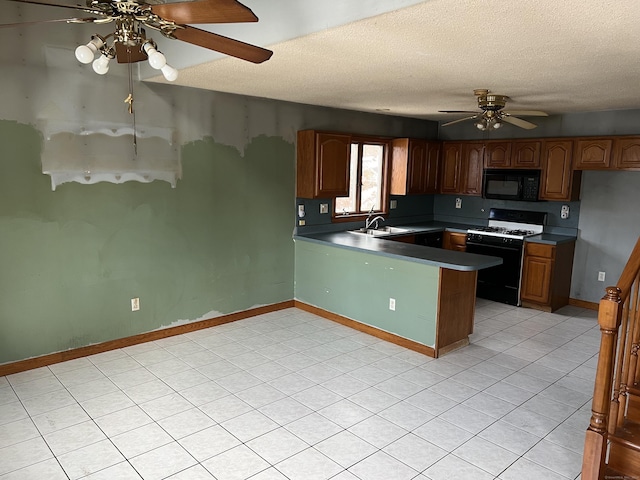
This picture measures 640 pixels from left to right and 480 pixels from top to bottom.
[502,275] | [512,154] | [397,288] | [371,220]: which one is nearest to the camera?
[397,288]

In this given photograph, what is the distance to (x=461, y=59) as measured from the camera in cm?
286

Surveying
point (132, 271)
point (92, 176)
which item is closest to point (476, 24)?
point (92, 176)

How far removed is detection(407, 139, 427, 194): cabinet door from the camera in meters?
6.26

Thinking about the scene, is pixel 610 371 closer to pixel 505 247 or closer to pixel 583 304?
pixel 505 247

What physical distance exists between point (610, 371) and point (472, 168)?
15.3 feet

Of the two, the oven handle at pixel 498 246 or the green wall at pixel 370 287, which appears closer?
the green wall at pixel 370 287

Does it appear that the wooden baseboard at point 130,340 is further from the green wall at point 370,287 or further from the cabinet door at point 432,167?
the cabinet door at point 432,167

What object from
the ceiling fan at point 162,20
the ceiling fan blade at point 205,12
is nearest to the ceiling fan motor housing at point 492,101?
the ceiling fan at point 162,20

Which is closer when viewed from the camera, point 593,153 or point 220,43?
point 220,43

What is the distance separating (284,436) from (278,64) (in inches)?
96.3

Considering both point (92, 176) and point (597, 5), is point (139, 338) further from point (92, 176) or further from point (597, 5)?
point (597, 5)

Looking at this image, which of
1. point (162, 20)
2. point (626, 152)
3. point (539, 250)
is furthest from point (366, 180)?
point (162, 20)

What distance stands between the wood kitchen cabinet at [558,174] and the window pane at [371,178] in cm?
203

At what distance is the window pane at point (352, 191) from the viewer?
19.5 ft
